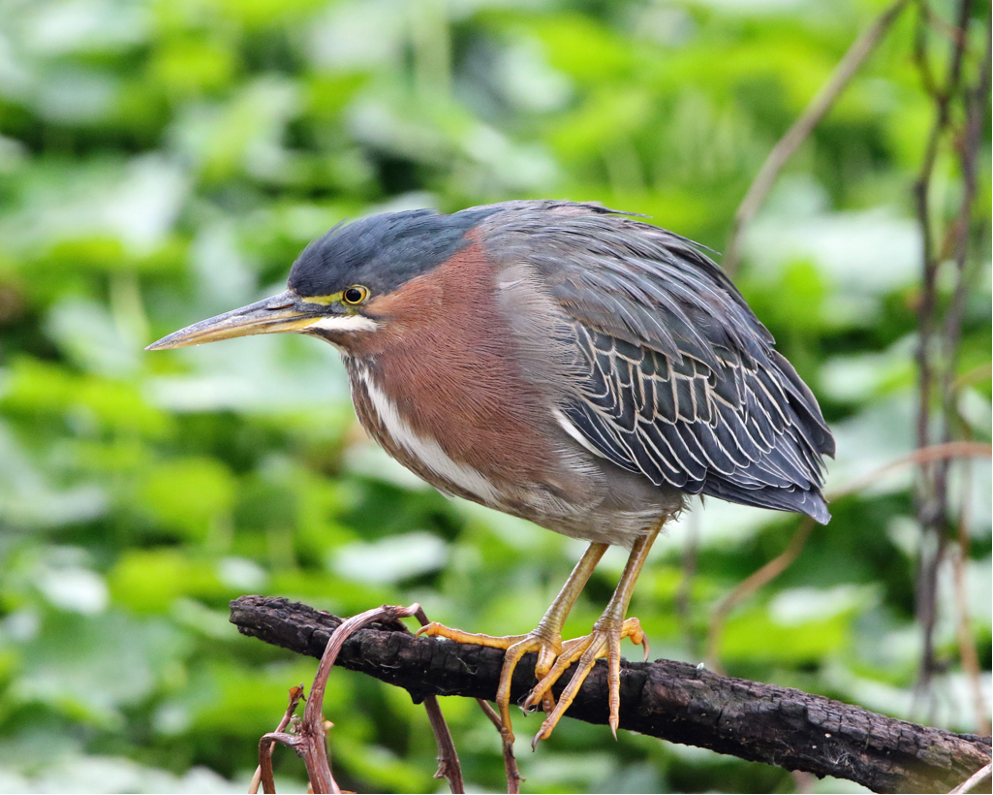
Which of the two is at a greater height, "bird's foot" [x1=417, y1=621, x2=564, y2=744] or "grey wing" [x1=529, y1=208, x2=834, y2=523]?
"grey wing" [x1=529, y1=208, x2=834, y2=523]

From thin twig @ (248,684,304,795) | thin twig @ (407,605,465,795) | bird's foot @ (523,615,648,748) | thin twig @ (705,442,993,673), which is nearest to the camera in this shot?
thin twig @ (248,684,304,795)

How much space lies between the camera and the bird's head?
256cm

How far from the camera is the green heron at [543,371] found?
2.51 metres

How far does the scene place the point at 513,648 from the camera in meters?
2.45

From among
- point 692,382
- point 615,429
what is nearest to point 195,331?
point 615,429

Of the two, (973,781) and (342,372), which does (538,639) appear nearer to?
(973,781)

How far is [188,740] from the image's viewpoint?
380 cm

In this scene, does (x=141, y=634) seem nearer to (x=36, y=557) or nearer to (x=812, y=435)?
(x=36, y=557)

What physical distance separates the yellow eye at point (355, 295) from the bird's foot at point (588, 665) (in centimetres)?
87

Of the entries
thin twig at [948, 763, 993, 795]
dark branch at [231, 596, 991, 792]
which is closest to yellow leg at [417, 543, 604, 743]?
dark branch at [231, 596, 991, 792]

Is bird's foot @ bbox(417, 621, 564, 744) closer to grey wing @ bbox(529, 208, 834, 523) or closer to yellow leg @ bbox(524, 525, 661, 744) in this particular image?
yellow leg @ bbox(524, 525, 661, 744)

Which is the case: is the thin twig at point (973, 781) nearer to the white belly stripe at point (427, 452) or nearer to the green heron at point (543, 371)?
the green heron at point (543, 371)

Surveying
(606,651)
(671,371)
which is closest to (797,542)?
(671,371)

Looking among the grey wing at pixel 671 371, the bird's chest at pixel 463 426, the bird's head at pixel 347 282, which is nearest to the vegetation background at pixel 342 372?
the grey wing at pixel 671 371
